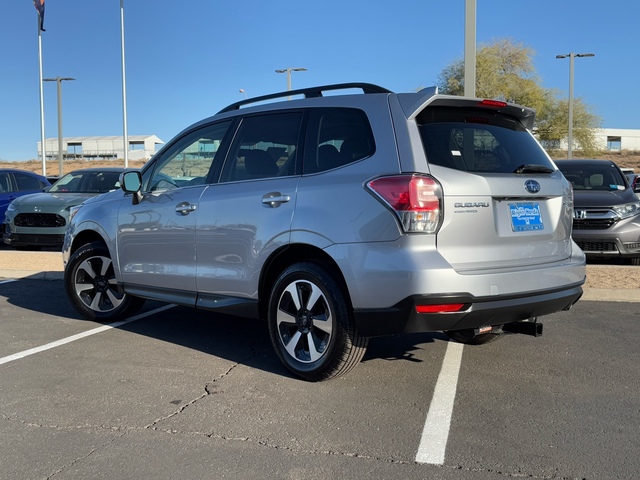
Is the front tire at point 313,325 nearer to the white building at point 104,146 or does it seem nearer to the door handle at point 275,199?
the door handle at point 275,199

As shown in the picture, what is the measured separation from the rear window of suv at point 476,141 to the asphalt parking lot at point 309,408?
1.49 metres

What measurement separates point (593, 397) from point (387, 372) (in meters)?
1.36

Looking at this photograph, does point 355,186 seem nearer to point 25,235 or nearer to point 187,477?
point 187,477

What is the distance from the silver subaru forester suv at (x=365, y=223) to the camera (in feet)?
12.2

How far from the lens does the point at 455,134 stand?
4086 millimetres

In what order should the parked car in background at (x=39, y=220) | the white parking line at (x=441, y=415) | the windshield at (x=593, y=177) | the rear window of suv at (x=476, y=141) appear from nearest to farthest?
the white parking line at (x=441, y=415)
the rear window of suv at (x=476, y=141)
the windshield at (x=593, y=177)
the parked car in background at (x=39, y=220)

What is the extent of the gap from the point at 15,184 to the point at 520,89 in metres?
34.7

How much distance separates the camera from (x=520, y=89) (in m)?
40.6

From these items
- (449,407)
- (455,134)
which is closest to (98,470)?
(449,407)

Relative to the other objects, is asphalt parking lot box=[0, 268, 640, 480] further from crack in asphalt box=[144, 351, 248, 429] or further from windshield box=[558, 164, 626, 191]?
windshield box=[558, 164, 626, 191]

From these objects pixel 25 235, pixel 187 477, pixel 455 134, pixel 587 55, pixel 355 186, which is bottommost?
pixel 187 477

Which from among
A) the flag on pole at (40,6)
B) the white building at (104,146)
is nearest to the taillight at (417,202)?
the flag on pole at (40,6)

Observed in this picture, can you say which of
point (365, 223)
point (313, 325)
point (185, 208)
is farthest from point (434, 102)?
point (185, 208)

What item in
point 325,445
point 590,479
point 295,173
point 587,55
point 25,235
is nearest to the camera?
point 590,479
